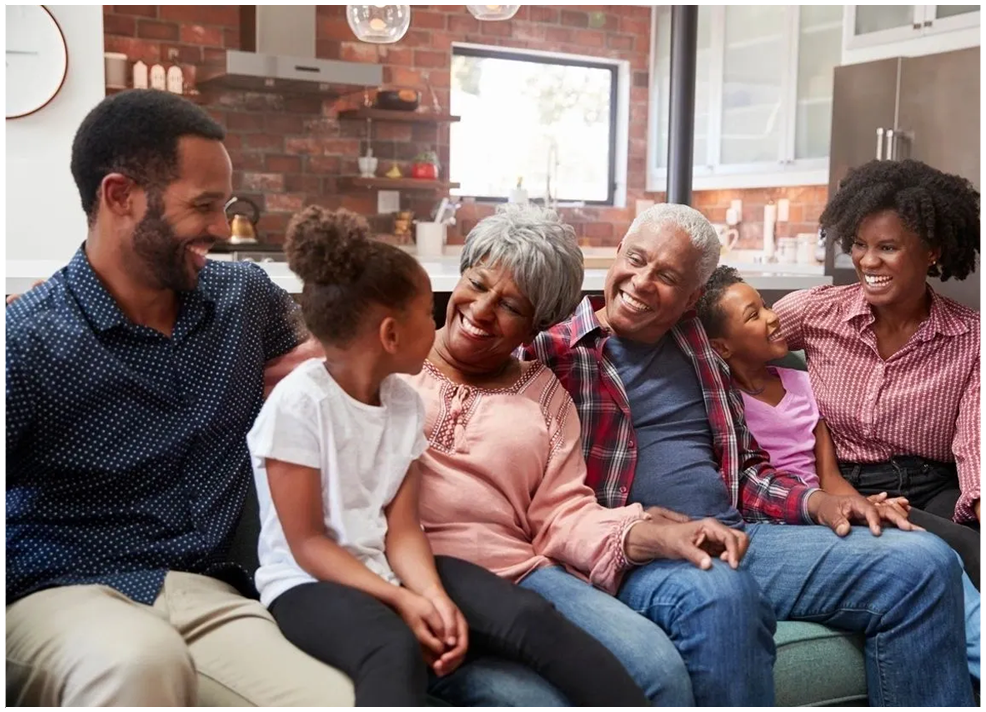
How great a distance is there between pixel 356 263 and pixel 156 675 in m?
0.58

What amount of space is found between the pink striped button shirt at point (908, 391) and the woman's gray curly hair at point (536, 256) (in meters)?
0.71

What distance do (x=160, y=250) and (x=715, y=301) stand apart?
1156mm

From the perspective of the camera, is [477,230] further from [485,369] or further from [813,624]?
[813,624]

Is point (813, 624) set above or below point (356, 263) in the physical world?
below

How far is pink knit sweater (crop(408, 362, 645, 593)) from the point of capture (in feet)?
5.46

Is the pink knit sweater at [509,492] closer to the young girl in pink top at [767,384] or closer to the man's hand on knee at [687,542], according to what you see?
the man's hand on knee at [687,542]

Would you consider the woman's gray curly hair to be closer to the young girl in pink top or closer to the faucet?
the young girl in pink top

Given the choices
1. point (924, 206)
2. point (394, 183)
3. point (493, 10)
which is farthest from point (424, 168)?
point (924, 206)

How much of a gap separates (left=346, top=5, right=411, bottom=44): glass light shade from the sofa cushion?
1.93 metres

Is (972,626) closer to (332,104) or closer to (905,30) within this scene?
(905,30)

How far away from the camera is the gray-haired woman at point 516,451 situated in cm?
166

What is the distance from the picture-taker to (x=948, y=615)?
1.77m

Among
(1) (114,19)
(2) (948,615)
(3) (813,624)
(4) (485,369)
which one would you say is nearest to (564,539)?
(4) (485,369)

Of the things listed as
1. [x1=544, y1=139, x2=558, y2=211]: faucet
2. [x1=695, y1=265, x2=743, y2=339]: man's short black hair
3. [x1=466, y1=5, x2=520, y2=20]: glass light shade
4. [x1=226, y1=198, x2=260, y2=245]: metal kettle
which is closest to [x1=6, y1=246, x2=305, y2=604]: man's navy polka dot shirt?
[x1=695, y1=265, x2=743, y2=339]: man's short black hair
